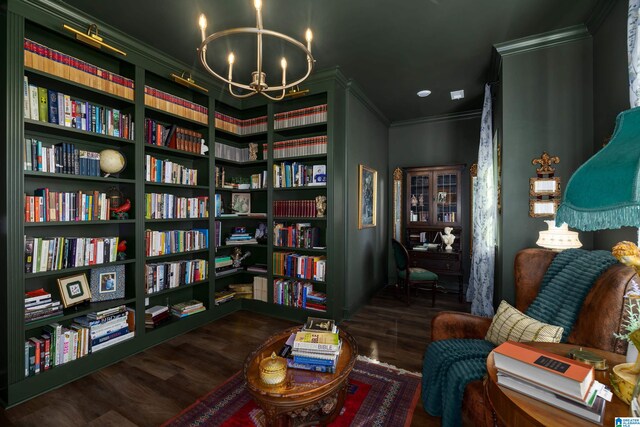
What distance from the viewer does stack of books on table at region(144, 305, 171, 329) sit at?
286 centimetres

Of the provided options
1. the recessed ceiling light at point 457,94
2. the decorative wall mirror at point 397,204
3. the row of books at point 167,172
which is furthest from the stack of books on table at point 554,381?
the decorative wall mirror at point 397,204

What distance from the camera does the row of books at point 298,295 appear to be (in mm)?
3384

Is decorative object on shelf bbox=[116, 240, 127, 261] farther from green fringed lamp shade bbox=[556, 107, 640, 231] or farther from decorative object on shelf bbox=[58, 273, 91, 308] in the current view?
green fringed lamp shade bbox=[556, 107, 640, 231]

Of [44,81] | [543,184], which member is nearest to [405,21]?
[543,184]

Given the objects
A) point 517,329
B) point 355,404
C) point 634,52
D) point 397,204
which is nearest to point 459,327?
point 517,329

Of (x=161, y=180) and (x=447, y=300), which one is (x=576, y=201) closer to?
(x=161, y=180)

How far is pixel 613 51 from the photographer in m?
2.08

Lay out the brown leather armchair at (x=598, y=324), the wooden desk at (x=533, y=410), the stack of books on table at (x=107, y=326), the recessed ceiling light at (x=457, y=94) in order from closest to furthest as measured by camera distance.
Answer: the wooden desk at (x=533, y=410)
the brown leather armchair at (x=598, y=324)
the stack of books on table at (x=107, y=326)
the recessed ceiling light at (x=457, y=94)

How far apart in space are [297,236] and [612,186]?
9.65 feet

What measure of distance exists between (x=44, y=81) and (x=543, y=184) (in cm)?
416

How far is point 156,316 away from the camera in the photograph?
293 cm

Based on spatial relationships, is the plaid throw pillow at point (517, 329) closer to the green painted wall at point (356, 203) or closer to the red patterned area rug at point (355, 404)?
the red patterned area rug at point (355, 404)

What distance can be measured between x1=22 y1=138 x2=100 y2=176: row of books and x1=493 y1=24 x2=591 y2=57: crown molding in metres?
3.71

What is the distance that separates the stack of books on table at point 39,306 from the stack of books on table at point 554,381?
291 cm
